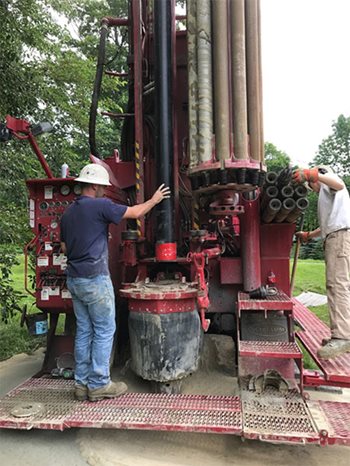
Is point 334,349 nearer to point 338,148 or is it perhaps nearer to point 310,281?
point 310,281

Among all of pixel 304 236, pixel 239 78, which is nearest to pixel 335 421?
pixel 304 236

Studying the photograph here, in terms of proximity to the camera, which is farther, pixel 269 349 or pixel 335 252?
pixel 335 252

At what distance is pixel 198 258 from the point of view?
3820 millimetres

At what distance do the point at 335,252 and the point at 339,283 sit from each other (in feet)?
0.91

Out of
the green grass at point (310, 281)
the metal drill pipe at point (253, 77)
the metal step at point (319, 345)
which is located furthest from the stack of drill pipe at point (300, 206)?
the green grass at point (310, 281)

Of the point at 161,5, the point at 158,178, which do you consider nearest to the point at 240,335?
the point at 158,178

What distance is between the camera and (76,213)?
138 inches

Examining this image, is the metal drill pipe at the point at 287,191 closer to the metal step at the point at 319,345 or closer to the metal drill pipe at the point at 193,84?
the metal drill pipe at the point at 193,84

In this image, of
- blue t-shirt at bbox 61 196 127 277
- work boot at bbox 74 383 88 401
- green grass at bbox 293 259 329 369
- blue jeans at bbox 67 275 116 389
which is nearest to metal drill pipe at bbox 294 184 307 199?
blue t-shirt at bbox 61 196 127 277

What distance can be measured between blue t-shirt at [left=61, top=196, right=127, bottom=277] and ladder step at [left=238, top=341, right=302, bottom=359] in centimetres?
133

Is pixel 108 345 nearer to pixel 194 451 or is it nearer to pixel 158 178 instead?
pixel 194 451

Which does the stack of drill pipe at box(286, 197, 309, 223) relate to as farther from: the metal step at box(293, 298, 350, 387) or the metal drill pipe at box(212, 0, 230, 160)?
the metal step at box(293, 298, 350, 387)

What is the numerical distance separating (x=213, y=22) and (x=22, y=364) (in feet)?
14.2

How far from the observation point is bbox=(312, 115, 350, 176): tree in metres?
40.5
